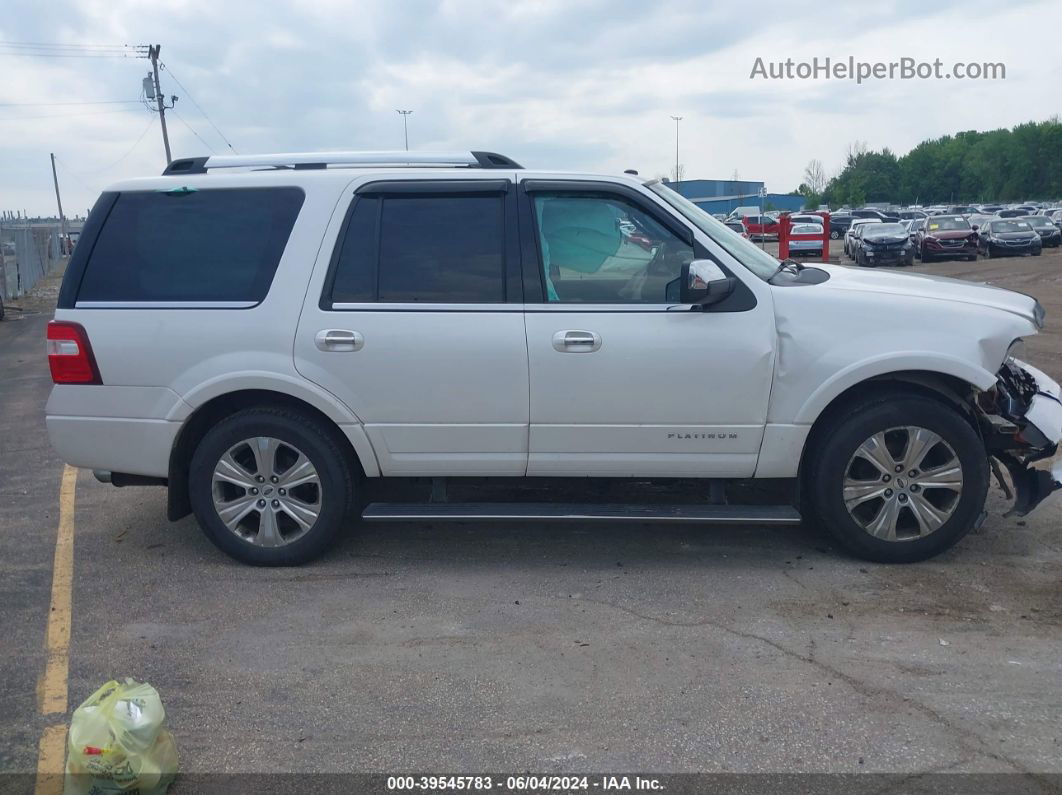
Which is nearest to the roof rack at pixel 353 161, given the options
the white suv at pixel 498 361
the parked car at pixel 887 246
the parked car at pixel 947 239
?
the white suv at pixel 498 361

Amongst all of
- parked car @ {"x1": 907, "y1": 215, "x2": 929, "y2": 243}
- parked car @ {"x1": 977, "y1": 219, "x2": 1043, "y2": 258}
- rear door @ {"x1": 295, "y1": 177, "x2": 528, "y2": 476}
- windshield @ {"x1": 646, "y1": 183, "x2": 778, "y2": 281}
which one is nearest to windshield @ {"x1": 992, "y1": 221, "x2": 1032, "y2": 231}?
parked car @ {"x1": 977, "y1": 219, "x2": 1043, "y2": 258}

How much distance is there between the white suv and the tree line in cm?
10905

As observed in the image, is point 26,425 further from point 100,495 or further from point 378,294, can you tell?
point 378,294

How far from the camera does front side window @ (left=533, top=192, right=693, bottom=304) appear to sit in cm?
503

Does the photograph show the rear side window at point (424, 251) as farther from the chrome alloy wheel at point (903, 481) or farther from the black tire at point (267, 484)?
the chrome alloy wheel at point (903, 481)

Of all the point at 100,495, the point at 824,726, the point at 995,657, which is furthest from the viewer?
the point at 100,495

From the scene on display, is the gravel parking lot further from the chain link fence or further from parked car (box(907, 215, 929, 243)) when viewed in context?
parked car (box(907, 215, 929, 243))

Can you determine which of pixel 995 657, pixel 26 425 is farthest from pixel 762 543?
pixel 26 425

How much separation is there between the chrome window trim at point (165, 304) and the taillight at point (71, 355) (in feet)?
0.44

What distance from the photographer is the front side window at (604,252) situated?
16.5 ft

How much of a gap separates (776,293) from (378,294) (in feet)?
6.73

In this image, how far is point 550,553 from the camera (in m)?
5.48

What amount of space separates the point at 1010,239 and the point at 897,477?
102 feet

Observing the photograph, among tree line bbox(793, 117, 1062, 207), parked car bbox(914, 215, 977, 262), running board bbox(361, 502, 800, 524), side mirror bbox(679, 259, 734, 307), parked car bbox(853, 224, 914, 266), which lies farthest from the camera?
tree line bbox(793, 117, 1062, 207)
